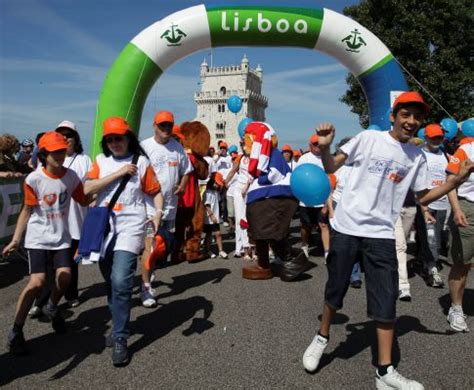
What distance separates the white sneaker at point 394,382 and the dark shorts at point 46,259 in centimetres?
265

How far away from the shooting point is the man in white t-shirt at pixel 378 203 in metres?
2.89

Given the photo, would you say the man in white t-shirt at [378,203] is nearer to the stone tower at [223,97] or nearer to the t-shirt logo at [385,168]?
the t-shirt logo at [385,168]

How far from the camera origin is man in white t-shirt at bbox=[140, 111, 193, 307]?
5051mm

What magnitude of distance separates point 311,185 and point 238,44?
5.34m

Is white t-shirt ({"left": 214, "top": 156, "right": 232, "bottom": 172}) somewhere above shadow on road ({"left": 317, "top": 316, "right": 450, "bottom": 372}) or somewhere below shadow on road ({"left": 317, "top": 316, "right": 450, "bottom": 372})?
above

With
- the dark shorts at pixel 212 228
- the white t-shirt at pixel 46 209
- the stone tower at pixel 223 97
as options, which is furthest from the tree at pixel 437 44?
the stone tower at pixel 223 97

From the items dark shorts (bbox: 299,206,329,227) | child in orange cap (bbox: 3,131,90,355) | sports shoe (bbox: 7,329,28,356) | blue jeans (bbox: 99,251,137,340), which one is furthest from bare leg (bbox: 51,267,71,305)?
dark shorts (bbox: 299,206,329,227)

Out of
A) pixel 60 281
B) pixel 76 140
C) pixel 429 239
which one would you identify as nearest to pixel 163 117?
pixel 76 140

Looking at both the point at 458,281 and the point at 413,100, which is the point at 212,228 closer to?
the point at 458,281

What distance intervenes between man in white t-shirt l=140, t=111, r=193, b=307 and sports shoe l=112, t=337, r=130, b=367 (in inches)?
66.8

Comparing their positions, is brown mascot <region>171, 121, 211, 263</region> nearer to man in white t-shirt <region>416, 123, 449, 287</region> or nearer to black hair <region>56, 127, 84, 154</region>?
black hair <region>56, 127, 84, 154</region>

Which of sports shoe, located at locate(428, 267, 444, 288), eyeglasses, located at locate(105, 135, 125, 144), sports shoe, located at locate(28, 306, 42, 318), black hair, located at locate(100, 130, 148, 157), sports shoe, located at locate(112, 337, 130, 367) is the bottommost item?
sports shoe, located at locate(428, 267, 444, 288)

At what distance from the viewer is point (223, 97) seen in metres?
79.8

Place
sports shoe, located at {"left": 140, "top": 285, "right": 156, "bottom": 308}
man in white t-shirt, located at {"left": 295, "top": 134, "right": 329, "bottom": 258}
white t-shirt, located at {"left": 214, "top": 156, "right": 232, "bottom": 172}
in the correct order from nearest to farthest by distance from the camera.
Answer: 1. sports shoe, located at {"left": 140, "top": 285, "right": 156, "bottom": 308}
2. man in white t-shirt, located at {"left": 295, "top": 134, "right": 329, "bottom": 258}
3. white t-shirt, located at {"left": 214, "top": 156, "right": 232, "bottom": 172}
